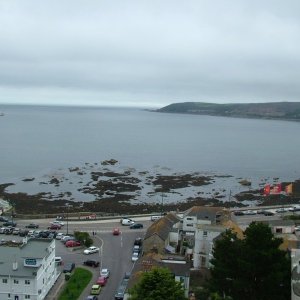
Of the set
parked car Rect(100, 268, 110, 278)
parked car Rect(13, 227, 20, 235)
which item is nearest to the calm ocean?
parked car Rect(13, 227, 20, 235)

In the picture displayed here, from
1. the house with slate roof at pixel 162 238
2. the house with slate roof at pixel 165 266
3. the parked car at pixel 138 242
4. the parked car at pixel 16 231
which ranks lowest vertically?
the parked car at pixel 16 231

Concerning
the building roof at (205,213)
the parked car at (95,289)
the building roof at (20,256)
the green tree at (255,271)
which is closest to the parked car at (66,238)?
the building roof at (20,256)

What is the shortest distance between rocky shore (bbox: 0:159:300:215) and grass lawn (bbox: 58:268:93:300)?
21.2 meters

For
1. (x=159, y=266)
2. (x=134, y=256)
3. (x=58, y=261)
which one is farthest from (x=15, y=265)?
(x=134, y=256)

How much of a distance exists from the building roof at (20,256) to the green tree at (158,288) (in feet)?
28.7

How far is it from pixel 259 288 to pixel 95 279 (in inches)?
481

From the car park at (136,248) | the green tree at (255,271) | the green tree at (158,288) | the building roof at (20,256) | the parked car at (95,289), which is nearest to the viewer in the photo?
the green tree at (158,288)

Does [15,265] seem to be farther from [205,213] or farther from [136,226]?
[205,213]

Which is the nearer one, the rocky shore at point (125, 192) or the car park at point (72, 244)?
the car park at point (72, 244)

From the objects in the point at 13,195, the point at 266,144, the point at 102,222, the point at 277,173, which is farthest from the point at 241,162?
the point at 102,222

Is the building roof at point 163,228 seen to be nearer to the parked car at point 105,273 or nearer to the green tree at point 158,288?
the parked car at point 105,273

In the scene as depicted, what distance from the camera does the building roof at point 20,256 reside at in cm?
2588

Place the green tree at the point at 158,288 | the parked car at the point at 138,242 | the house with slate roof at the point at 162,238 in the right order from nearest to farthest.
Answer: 1. the green tree at the point at 158,288
2. the house with slate roof at the point at 162,238
3. the parked car at the point at 138,242

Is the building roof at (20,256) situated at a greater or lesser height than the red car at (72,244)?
greater
